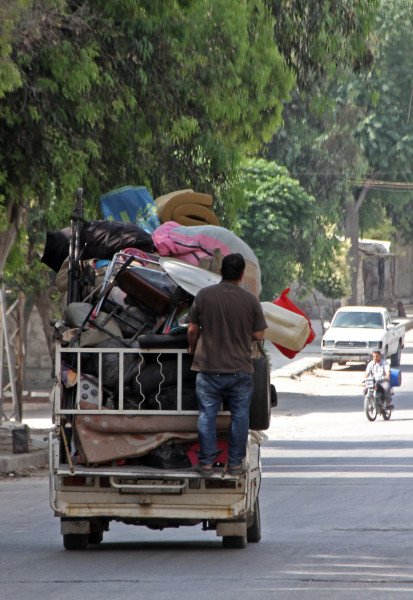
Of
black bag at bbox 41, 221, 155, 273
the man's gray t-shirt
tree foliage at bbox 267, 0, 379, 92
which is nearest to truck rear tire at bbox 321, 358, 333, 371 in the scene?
tree foliage at bbox 267, 0, 379, 92

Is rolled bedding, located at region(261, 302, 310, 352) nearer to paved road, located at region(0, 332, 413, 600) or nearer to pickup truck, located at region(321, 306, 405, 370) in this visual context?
paved road, located at region(0, 332, 413, 600)

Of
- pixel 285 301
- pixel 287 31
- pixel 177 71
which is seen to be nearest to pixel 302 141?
pixel 287 31

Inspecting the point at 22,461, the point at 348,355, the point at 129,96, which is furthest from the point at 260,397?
the point at 348,355

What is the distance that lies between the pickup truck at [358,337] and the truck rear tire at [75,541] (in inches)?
1133

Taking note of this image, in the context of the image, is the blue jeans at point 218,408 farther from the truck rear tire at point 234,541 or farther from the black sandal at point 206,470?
the truck rear tire at point 234,541

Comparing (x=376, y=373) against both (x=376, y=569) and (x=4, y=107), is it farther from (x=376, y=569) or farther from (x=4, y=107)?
(x=376, y=569)

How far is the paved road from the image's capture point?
29.3ft

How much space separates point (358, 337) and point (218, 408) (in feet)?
97.7

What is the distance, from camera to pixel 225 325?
10547mm

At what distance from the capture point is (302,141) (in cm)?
5353

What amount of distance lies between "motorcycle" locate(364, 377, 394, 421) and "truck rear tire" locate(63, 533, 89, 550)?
17.4m

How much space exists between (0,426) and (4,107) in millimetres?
6274

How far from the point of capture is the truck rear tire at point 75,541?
36.1 ft

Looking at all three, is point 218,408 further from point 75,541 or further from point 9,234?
point 9,234
